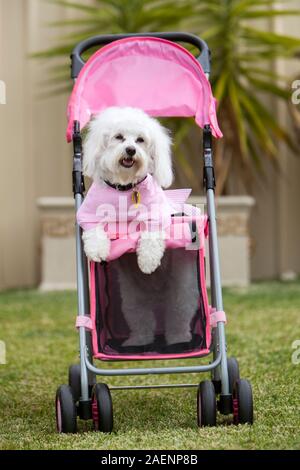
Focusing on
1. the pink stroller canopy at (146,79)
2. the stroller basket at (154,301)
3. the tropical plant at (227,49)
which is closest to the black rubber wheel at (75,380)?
the stroller basket at (154,301)

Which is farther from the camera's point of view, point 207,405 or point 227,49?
point 227,49

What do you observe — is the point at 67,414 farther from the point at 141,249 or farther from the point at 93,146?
the point at 93,146

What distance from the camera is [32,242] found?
19.0ft

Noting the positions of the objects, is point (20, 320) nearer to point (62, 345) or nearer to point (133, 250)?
point (62, 345)

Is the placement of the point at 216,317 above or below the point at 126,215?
below

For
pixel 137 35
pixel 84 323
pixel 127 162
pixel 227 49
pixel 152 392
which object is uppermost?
pixel 227 49

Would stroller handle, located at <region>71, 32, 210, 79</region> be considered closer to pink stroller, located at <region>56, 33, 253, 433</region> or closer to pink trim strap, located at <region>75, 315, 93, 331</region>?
pink stroller, located at <region>56, 33, 253, 433</region>

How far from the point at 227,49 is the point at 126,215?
10.8ft

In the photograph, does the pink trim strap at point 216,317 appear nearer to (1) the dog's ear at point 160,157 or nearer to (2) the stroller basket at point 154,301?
(2) the stroller basket at point 154,301

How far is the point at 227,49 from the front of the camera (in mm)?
5551

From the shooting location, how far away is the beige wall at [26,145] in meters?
5.72

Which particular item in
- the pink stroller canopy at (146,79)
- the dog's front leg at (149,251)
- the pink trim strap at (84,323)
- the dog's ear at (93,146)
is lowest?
the pink trim strap at (84,323)

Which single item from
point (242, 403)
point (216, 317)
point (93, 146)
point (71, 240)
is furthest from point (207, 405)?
point (71, 240)

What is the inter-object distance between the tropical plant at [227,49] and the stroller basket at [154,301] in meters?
2.92
